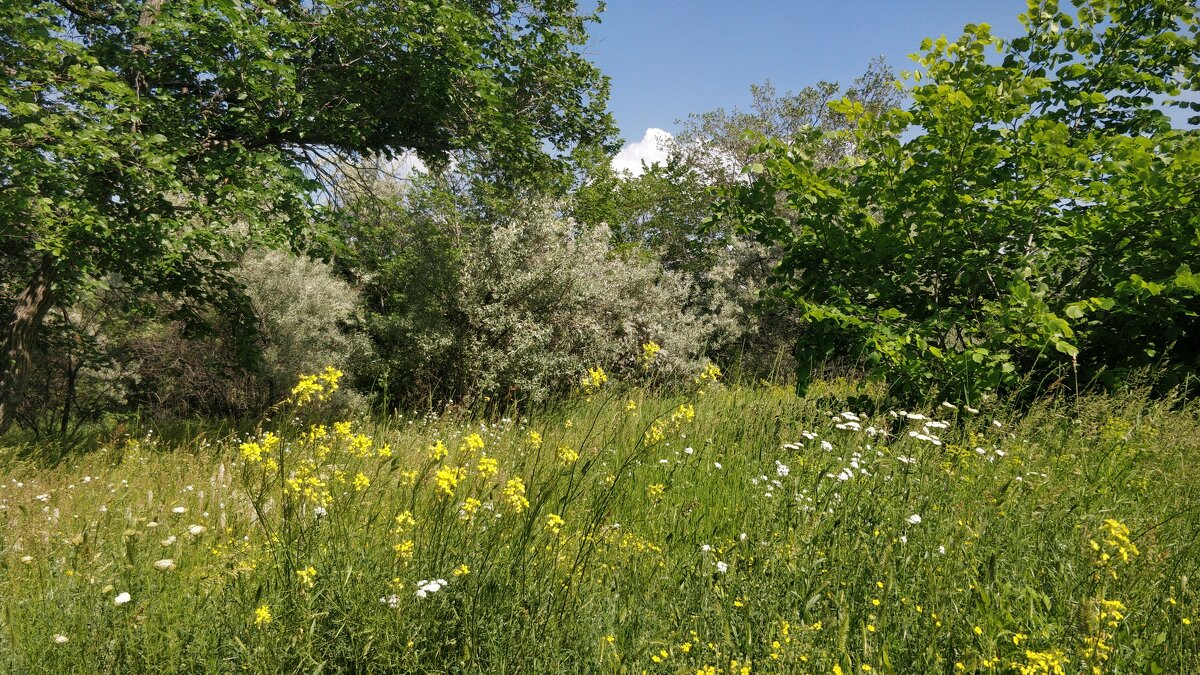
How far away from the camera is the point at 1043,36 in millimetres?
5234

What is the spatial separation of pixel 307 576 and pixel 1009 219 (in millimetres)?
5147

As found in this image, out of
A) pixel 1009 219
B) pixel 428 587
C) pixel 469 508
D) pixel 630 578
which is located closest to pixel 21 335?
pixel 469 508

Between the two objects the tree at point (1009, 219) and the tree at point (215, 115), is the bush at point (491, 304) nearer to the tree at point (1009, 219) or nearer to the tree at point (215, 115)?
the tree at point (215, 115)

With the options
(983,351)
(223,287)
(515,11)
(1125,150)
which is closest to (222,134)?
(223,287)

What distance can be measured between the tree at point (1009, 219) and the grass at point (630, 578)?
4.54ft

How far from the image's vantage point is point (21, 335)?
7.78 meters

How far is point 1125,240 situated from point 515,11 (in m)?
8.19

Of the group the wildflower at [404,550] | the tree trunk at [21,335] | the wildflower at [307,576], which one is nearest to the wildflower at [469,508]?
the wildflower at [404,550]

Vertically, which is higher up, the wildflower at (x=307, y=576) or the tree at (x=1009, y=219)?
the tree at (x=1009, y=219)

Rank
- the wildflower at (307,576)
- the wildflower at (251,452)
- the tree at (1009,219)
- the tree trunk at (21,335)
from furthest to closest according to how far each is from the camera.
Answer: the tree trunk at (21,335) < the tree at (1009,219) < the wildflower at (251,452) < the wildflower at (307,576)

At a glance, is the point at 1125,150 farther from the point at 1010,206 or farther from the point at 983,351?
the point at 983,351

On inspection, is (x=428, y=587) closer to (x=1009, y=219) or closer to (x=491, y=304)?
(x=1009, y=219)

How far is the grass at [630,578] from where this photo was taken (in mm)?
2021

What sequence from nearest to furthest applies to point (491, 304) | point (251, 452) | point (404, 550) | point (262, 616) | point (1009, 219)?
point (262, 616) → point (404, 550) → point (251, 452) → point (1009, 219) → point (491, 304)
